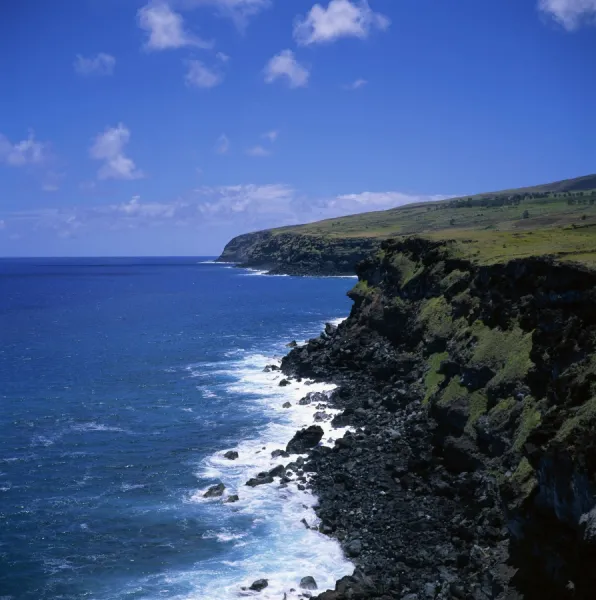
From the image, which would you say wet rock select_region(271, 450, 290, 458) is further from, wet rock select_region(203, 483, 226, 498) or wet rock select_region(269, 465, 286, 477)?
wet rock select_region(203, 483, 226, 498)

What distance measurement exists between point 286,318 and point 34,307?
6242 centimetres

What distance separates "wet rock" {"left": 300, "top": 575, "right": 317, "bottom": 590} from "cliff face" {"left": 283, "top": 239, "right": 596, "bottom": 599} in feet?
6.86

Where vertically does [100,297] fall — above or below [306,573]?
above

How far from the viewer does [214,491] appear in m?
35.4

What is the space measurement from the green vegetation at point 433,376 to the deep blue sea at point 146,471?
1090 centimetres

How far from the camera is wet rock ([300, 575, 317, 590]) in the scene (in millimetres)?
26094

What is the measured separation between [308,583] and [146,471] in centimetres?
1674

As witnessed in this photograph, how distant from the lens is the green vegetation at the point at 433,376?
142 ft

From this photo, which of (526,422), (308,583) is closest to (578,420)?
(526,422)

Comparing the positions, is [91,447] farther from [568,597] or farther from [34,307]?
[34,307]

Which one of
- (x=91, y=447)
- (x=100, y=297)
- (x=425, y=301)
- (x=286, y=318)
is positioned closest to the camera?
(x=91, y=447)

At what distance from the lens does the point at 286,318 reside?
110 m

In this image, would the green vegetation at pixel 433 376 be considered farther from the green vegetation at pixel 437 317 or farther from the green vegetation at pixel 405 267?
the green vegetation at pixel 405 267

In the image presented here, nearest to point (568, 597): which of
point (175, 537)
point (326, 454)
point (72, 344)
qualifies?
point (175, 537)
